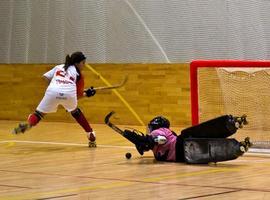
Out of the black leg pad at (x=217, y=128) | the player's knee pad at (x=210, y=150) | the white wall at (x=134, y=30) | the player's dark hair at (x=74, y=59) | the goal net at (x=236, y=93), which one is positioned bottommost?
the player's knee pad at (x=210, y=150)

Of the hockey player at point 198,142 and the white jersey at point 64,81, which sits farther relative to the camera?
the white jersey at point 64,81

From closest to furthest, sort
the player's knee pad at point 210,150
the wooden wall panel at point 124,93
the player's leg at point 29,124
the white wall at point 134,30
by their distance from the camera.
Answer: the player's knee pad at point 210,150
the player's leg at point 29,124
the white wall at point 134,30
the wooden wall panel at point 124,93

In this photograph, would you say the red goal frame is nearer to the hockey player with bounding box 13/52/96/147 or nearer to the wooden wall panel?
the hockey player with bounding box 13/52/96/147

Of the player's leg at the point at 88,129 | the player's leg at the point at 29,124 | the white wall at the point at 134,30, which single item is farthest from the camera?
the white wall at the point at 134,30

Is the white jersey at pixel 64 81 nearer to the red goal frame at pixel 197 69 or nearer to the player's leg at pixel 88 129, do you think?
the player's leg at pixel 88 129

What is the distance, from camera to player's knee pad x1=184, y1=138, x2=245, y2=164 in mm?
5859

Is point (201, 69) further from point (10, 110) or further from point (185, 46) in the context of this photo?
point (10, 110)

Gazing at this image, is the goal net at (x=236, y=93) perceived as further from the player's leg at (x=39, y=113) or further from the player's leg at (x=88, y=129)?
the player's leg at (x=39, y=113)

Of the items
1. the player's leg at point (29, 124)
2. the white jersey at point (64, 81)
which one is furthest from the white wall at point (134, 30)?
the player's leg at point (29, 124)

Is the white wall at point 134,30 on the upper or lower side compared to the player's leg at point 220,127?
upper

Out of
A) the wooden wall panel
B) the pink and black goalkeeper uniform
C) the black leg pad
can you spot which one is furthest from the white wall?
the black leg pad

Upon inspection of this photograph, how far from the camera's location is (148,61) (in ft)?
38.4

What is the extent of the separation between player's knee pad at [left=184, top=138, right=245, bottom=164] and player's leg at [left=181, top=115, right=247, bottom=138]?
0.22 ft

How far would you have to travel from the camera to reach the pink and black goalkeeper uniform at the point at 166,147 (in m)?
6.09
